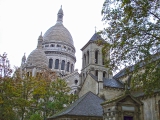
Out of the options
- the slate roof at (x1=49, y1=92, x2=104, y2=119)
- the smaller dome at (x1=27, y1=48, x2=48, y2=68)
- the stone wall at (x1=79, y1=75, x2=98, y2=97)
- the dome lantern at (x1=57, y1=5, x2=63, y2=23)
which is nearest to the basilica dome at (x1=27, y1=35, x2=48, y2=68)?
the smaller dome at (x1=27, y1=48, x2=48, y2=68)

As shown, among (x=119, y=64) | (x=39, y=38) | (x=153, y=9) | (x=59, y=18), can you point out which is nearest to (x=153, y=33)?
(x=153, y=9)

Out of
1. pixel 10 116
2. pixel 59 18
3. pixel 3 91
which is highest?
pixel 59 18

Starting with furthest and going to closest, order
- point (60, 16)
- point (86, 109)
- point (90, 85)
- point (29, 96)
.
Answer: point (60, 16) < point (90, 85) < point (29, 96) < point (86, 109)

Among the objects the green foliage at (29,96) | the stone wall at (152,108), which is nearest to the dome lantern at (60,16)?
the green foliage at (29,96)

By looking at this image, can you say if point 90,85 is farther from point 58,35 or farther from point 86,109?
point 58,35

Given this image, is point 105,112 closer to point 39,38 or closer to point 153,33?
point 153,33

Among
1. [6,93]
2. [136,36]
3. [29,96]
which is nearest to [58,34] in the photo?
[29,96]

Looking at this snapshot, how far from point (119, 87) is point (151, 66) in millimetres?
22758

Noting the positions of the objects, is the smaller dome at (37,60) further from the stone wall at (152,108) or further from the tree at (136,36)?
the tree at (136,36)

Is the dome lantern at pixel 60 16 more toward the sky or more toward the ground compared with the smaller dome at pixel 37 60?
more toward the sky

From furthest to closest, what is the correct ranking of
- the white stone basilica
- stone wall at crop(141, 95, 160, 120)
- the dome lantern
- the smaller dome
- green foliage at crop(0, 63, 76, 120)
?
1. the dome lantern
2. the white stone basilica
3. the smaller dome
4. green foliage at crop(0, 63, 76, 120)
5. stone wall at crop(141, 95, 160, 120)

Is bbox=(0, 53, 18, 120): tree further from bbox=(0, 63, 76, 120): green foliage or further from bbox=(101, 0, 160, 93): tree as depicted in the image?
bbox=(101, 0, 160, 93): tree

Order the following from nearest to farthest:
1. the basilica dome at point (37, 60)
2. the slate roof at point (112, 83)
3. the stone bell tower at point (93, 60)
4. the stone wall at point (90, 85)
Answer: the stone wall at point (90, 85), the slate roof at point (112, 83), the stone bell tower at point (93, 60), the basilica dome at point (37, 60)

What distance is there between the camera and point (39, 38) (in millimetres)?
74250
